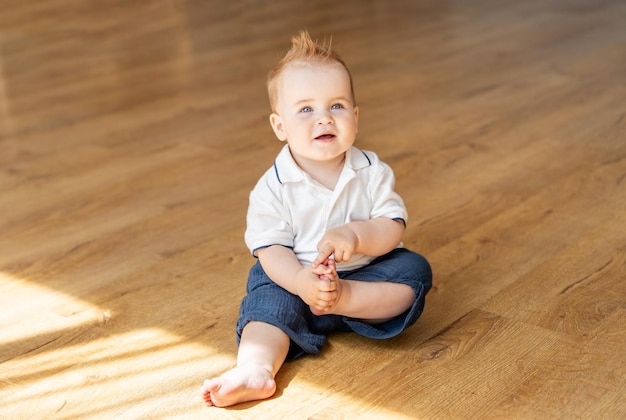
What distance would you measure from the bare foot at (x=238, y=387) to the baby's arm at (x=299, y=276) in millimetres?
122

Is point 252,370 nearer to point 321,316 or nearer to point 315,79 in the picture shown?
point 321,316

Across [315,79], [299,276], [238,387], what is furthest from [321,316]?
[315,79]

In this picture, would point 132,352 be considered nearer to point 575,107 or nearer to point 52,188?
point 52,188

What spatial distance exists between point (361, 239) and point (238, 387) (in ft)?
0.92

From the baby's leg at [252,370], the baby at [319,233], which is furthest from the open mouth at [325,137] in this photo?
the baby's leg at [252,370]

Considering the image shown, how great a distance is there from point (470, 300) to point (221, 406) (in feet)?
1.62

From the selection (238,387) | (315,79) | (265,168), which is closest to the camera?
(238,387)

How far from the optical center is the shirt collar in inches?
Result: 54.4

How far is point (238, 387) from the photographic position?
3.97 ft

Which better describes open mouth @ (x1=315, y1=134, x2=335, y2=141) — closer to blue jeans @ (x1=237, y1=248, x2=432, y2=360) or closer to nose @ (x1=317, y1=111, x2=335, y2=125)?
nose @ (x1=317, y1=111, x2=335, y2=125)

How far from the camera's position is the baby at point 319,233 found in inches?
51.6

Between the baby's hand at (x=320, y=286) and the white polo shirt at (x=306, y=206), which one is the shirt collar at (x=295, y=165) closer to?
the white polo shirt at (x=306, y=206)

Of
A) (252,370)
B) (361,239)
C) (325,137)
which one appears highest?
(325,137)

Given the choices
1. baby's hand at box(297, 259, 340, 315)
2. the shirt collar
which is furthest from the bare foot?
the shirt collar
